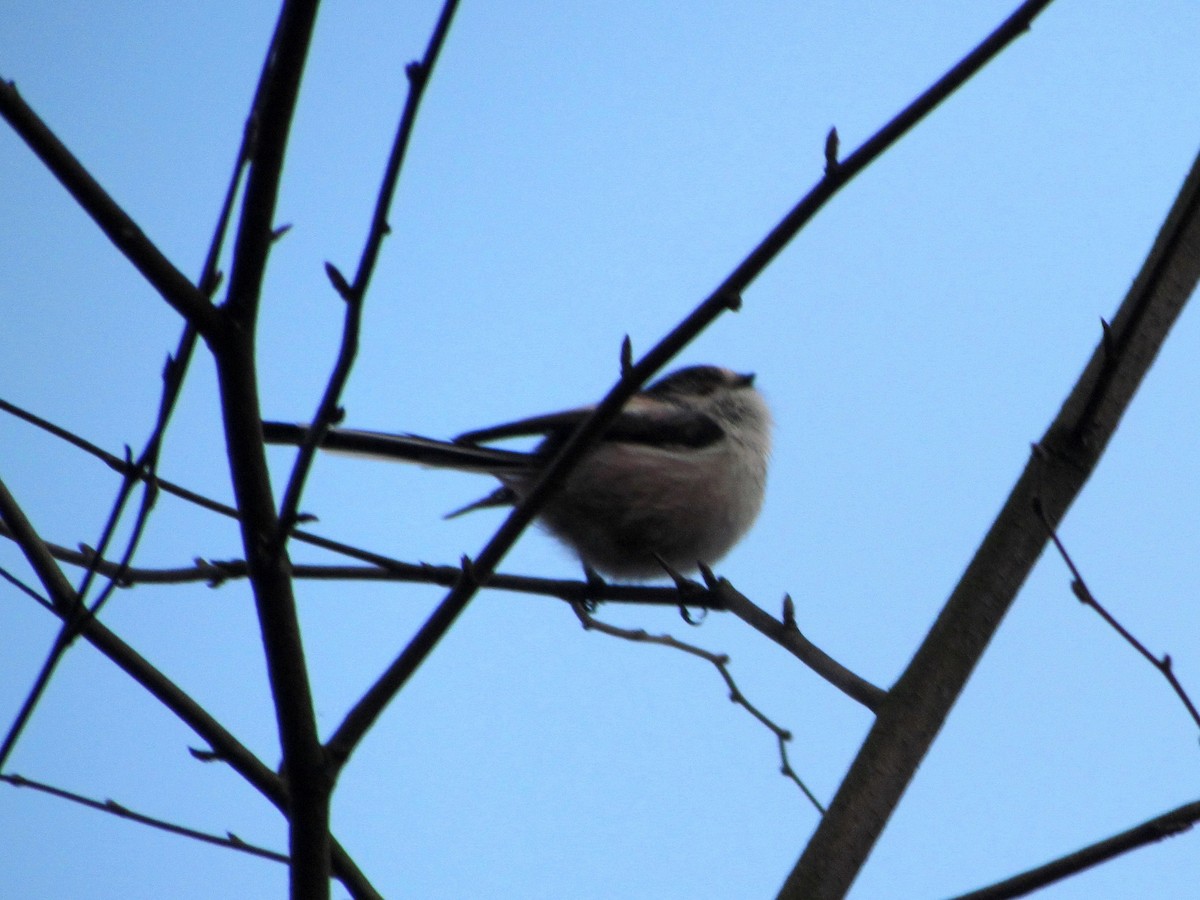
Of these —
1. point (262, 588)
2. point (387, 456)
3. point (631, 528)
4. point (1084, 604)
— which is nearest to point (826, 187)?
point (1084, 604)

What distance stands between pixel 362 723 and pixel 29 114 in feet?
3.03

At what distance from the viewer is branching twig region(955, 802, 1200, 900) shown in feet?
5.66

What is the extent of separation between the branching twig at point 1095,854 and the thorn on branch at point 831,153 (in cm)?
98

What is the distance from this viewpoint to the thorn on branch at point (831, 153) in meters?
1.68

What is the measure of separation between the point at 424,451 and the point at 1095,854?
2.22 meters

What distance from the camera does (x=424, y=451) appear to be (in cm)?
354

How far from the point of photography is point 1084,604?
6.36 feet

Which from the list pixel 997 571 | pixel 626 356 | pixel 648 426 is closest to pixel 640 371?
pixel 626 356

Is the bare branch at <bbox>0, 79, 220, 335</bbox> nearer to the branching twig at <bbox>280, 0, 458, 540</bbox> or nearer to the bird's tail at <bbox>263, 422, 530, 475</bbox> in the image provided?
the branching twig at <bbox>280, 0, 458, 540</bbox>

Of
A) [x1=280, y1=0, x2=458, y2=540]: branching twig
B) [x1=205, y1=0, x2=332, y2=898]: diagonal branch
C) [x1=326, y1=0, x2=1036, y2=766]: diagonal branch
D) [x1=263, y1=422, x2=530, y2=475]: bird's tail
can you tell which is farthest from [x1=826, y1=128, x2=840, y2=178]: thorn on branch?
[x1=263, y1=422, x2=530, y2=475]: bird's tail

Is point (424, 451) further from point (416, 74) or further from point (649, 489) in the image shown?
point (416, 74)

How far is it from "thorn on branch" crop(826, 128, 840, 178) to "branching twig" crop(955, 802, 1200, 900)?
0.98m

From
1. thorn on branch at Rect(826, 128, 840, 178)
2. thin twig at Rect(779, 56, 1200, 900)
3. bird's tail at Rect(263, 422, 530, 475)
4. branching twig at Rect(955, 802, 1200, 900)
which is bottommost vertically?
branching twig at Rect(955, 802, 1200, 900)

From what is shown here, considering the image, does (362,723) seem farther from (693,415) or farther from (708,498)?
(693,415)
